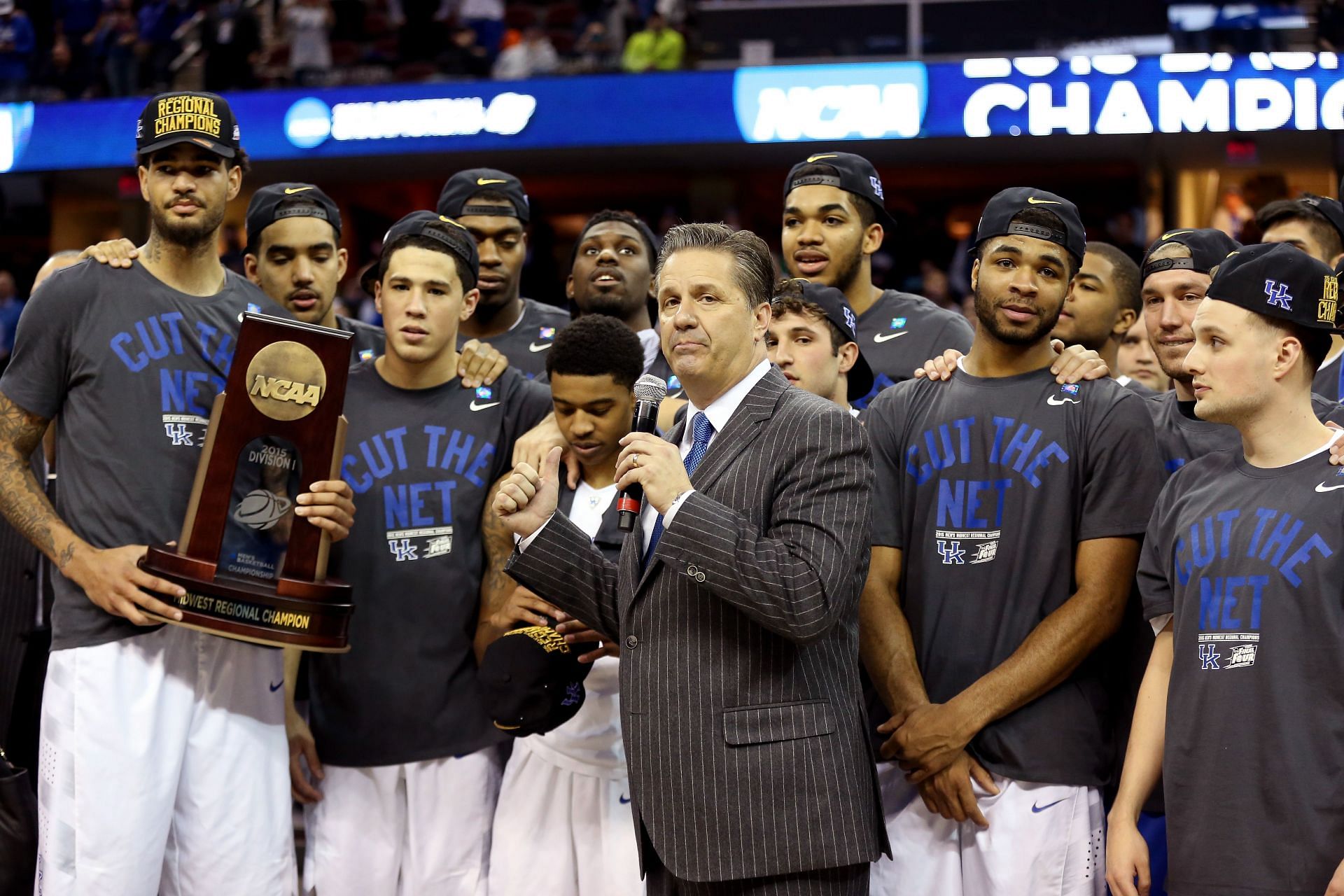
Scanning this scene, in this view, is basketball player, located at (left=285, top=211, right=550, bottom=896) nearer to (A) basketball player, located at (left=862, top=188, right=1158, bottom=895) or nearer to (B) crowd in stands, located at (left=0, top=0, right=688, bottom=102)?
(A) basketball player, located at (left=862, top=188, right=1158, bottom=895)

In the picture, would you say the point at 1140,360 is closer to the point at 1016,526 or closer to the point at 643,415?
the point at 1016,526

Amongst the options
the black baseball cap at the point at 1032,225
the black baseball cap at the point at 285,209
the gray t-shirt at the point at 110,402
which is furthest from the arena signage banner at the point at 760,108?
the gray t-shirt at the point at 110,402

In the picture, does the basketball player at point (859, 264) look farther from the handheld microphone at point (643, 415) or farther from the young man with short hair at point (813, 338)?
the handheld microphone at point (643, 415)

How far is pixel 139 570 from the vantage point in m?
3.31

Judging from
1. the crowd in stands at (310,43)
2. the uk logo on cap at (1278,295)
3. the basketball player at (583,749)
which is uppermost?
the crowd in stands at (310,43)

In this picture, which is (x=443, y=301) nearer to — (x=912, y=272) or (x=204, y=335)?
(x=204, y=335)

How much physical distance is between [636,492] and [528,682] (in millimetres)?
632

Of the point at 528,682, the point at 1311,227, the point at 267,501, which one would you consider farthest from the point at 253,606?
the point at 1311,227

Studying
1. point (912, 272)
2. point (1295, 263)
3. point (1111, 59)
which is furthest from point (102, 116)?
point (1295, 263)

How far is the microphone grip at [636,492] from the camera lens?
260 centimetres

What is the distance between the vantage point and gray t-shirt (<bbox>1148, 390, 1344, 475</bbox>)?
11.3 ft

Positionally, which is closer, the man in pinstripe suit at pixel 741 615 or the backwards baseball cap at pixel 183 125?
the man in pinstripe suit at pixel 741 615

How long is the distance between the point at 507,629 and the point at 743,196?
11.8 m

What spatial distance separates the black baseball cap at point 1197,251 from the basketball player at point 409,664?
6.22 ft
